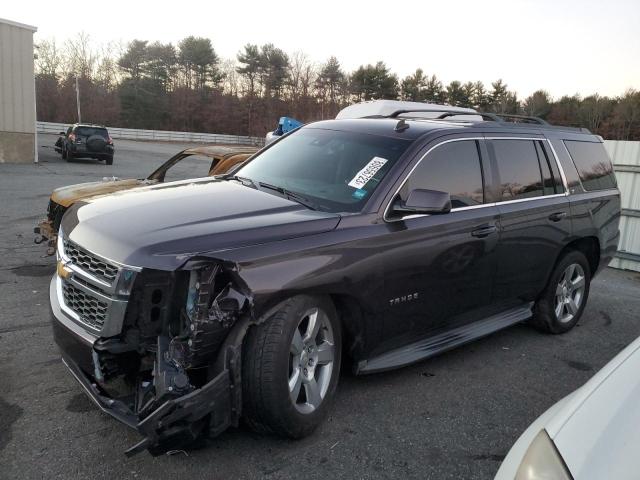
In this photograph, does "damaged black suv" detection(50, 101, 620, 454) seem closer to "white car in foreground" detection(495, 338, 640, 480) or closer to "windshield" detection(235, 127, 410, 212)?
"windshield" detection(235, 127, 410, 212)

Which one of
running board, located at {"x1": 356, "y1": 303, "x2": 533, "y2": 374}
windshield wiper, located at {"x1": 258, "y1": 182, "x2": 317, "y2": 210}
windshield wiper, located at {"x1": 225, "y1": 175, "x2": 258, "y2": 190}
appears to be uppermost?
windshield wiper, located at {"x1": 225, "y1": 175, "x2": 258, "y2": 190}

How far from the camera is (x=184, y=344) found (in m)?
2.74

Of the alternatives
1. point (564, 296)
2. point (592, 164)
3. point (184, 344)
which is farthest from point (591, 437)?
point (592, 164)

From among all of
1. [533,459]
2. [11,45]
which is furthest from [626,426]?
[11,45]

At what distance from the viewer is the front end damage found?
105 inches

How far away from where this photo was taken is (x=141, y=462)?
286 cm

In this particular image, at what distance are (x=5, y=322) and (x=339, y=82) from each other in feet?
204

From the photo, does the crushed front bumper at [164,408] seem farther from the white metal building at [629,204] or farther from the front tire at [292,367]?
the white metal building at [629,204]

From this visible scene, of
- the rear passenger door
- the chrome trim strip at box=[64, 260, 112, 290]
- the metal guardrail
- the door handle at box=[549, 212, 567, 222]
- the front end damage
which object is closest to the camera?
the front end damage

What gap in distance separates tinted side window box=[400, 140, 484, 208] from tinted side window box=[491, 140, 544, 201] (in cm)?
32

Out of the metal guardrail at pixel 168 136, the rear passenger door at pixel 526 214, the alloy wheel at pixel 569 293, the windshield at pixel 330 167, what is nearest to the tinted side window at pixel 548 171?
the rear passenger door at pixel 526 214

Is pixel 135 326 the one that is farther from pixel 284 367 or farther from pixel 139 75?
pixel 139 75

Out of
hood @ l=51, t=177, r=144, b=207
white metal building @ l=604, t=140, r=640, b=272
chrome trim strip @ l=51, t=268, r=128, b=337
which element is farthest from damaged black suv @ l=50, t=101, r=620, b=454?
white metal building @ l=604, t=140, r=640, b=272

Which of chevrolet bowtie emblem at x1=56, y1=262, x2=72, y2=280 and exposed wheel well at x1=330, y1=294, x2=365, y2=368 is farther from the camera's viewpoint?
exposed wheel well at x1=330, y1=294, x2=365, y2=368
